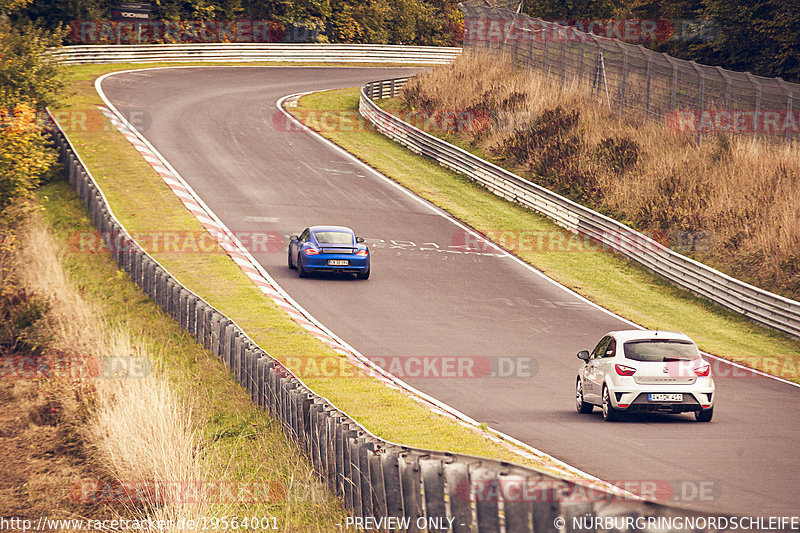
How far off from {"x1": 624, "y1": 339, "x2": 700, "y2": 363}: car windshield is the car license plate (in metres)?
0.54

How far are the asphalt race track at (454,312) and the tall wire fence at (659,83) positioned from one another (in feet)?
33.3

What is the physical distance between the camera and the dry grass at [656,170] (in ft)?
93.0

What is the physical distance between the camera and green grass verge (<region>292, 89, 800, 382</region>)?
23.2 metres

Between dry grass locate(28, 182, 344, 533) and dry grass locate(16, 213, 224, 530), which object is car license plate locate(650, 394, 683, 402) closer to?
dry grass locate(28, 182, 344, 533)

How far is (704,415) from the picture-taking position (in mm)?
15344

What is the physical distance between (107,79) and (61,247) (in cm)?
2652

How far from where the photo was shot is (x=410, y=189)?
38.1 m
